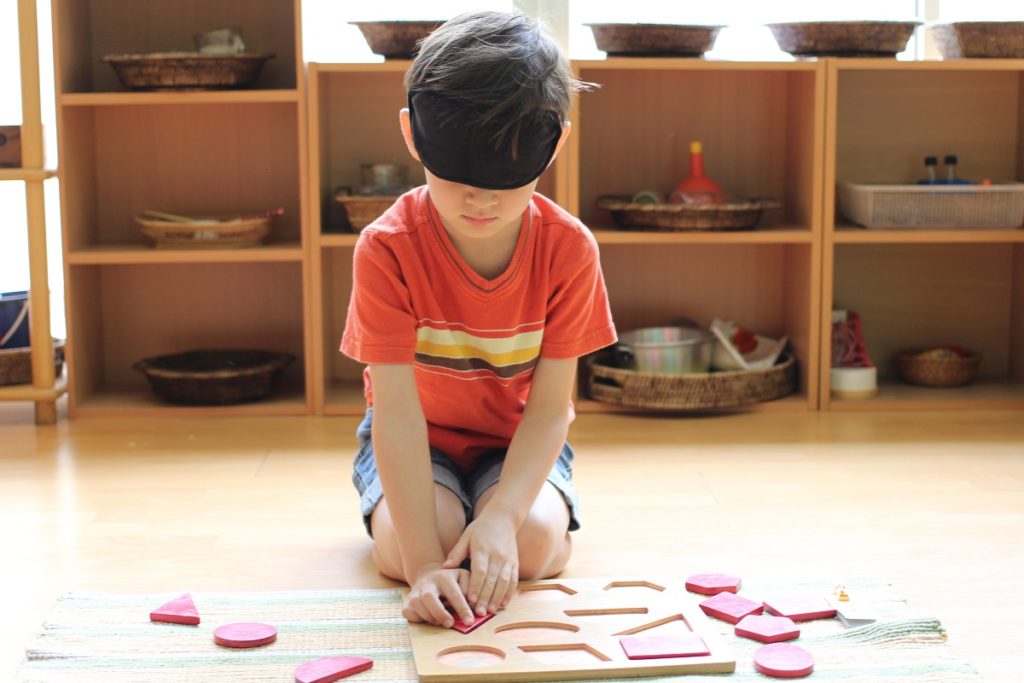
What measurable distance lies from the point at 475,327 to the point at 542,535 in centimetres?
26

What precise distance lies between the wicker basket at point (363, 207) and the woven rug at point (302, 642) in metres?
1.11

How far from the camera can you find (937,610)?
1.50m

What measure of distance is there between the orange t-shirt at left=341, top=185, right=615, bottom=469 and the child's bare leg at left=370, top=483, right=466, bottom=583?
128mm

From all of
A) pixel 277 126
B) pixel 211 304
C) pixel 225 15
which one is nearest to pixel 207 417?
pixel 211 304

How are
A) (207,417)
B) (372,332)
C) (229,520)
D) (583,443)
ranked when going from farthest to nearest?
(207,417) → (583,443) → (229,520) → (372,332)

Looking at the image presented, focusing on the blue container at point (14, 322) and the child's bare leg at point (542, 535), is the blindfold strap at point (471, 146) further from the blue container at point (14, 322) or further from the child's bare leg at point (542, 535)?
Answer: the blue container at point (14, 322)

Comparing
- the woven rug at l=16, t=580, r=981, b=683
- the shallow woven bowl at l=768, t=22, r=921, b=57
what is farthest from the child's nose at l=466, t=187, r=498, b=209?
the shallow woven bowl at l=768, t=22, r=921, b=57

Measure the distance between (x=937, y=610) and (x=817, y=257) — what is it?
1.16 meters

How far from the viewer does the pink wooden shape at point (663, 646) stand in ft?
4.34

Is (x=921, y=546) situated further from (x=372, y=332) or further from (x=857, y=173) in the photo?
(x=857, y=173)

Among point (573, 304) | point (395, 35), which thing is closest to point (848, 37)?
point (395, 35)

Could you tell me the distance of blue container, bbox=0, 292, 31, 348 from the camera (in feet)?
8.46

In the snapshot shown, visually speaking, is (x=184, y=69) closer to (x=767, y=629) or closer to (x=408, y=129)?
(x=408, y=129)

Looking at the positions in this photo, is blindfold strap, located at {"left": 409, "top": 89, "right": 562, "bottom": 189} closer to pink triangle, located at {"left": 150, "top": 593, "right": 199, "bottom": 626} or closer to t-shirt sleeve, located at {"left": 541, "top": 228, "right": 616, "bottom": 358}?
t-shirt sleeve, located at {"left": 541, "top": 228, "right": 616, "bottom": 358}
